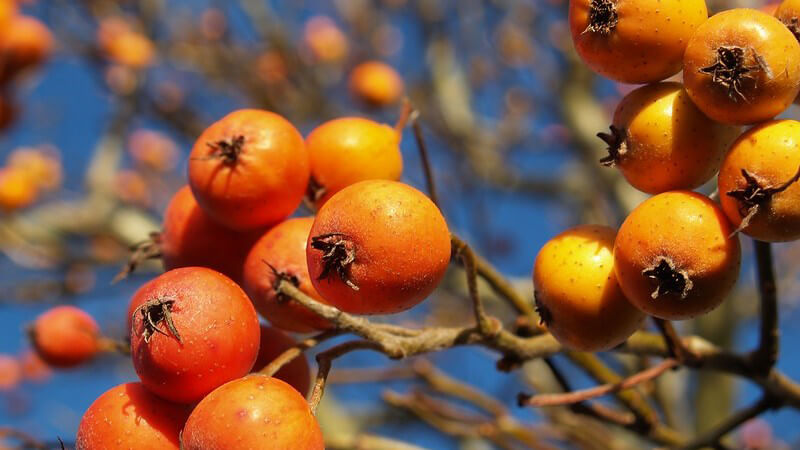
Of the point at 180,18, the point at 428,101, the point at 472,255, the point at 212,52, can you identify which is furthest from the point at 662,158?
the point at 180,18

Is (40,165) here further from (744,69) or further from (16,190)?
(744,69)

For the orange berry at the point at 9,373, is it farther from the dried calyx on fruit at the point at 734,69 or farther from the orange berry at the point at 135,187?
the dried calyx on fruit at the point at 734,69

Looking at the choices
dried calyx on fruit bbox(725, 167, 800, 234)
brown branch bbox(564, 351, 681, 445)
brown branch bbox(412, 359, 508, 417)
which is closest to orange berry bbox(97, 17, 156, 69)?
brown branch bbox(412, 359, 508, 417)

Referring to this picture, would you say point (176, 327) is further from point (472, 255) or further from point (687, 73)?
point (687, 73)

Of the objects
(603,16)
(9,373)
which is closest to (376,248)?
(603,16)

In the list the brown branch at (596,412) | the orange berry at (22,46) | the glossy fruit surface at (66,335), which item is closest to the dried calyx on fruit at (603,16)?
the brown branch at (596,412)

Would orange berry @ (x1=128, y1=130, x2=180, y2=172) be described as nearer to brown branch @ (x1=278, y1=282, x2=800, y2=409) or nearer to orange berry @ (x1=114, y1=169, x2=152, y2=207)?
orange berry @ (x1=114, y1=169, x2=152, y2=207)
